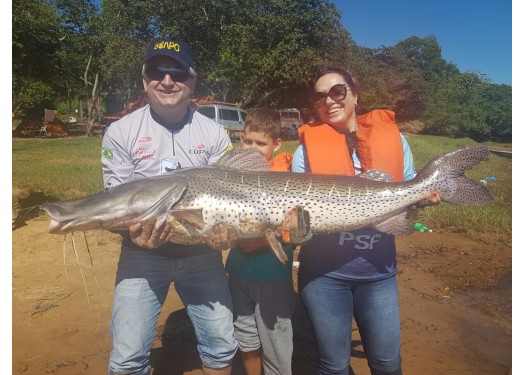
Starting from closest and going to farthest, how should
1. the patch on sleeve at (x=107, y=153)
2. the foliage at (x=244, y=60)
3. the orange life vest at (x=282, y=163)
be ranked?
the patch on sleeve at (x=107, y=153) → the orange life vest at (x=282, y=163) → the foliage at (x=244, y=60)

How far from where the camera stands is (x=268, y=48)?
2023cm

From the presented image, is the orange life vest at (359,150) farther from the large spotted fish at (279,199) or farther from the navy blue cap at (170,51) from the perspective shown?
the navy blue cap at (170,51)

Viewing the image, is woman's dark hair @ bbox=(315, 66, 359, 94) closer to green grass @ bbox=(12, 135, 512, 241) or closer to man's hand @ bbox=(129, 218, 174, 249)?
man's hand @ bbox=(129, 218, 174, 249)

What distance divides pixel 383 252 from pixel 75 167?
771 cm

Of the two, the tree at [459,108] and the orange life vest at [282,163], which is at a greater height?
the tree at [459,108]

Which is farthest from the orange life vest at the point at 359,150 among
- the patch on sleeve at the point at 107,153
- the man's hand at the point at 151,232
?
the patch on sleeve at the point at 107,153

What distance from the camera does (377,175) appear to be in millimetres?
2684

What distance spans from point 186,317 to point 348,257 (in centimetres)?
281

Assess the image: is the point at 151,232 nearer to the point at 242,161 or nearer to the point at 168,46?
the point at 242,161

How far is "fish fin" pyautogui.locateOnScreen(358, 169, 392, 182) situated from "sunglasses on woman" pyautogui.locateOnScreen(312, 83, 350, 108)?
0.58 meters

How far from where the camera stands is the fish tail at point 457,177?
8.50ft

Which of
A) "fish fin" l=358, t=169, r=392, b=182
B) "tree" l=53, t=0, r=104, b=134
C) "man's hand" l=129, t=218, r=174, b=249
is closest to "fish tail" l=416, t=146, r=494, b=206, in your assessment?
"fish fin" l=358, t=169, r=392, b=182

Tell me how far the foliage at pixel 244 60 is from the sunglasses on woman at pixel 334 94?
1.43 feet
